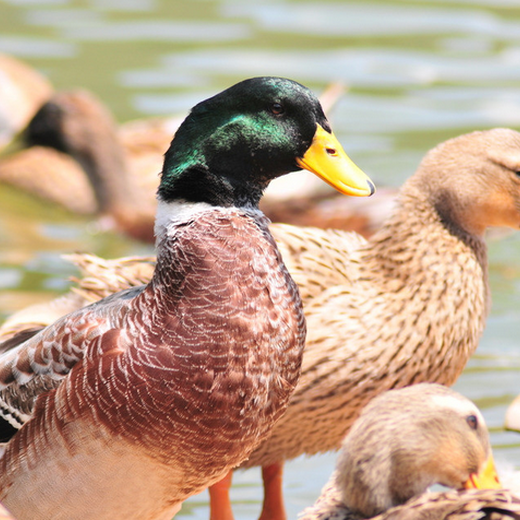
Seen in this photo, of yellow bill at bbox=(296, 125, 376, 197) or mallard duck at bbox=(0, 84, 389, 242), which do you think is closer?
yellow bill at bbox=(296, 125, 376, 197)

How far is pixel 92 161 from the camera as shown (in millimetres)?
8758

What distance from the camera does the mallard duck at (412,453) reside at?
3.49 metres

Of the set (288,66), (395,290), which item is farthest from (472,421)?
(288,66)

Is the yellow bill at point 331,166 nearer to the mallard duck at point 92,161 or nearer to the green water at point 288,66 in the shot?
the green water at point 288,66

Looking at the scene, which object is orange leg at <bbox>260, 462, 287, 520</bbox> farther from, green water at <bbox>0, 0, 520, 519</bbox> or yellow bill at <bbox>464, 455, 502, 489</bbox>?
green water at <bbox>0, 0, 520, 519</bbox>

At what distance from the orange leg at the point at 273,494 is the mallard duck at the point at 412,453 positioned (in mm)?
1016

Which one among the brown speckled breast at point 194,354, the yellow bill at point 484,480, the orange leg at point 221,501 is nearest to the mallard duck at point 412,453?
the yellow bill at point 484,480

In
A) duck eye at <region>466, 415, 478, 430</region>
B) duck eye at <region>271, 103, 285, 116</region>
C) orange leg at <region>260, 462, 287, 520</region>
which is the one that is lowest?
orange leg at <region>260, 462, 287, 520</region>

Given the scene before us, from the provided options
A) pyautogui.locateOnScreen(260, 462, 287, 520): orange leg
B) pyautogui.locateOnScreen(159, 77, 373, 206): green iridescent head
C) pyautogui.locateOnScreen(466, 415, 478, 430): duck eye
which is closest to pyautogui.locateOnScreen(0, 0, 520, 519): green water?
pyautogui.locateOnScreen(260, 462, 287, 520): orange leg

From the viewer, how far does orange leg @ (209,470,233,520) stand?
4.43m

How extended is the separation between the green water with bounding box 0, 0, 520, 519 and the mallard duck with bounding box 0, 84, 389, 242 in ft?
0.52

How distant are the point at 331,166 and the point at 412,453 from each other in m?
0.90

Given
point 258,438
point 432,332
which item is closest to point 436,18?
point 432,332

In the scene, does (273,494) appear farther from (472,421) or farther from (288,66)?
(288,66)
